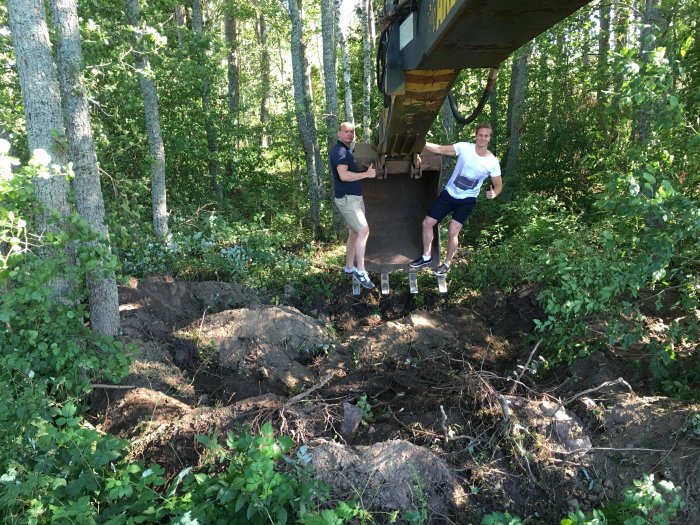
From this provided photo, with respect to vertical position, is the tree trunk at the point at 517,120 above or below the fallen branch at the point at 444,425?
above

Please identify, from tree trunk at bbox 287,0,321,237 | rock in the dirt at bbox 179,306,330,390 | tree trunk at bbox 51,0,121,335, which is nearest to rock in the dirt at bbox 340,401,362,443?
rock in the dirt at bbox 179,306,330,390

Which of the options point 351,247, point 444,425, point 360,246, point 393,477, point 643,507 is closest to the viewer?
point 643,507

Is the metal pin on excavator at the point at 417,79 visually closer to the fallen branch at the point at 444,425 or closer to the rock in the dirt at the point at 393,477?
the fallen branch at the point at 444,425

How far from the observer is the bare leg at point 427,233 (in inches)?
245

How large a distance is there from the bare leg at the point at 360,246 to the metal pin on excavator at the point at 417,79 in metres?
0.24

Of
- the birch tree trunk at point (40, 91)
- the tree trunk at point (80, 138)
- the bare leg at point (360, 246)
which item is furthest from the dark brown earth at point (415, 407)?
the birch tree trunk at point (40, 91)

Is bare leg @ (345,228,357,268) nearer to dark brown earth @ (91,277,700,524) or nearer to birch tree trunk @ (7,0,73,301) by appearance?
dark brown earth @ (91,277,700,524)

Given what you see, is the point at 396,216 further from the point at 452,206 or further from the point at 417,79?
the point at 417,79

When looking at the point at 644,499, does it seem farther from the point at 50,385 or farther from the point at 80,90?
the point at 80,90

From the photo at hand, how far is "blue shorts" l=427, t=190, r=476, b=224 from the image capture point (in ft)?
19.4

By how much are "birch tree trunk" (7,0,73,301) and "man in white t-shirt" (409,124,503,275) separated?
356 cm

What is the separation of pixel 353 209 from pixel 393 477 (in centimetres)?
325

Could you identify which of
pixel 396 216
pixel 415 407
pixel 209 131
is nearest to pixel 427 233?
pixel 396 216

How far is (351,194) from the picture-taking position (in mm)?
5977
